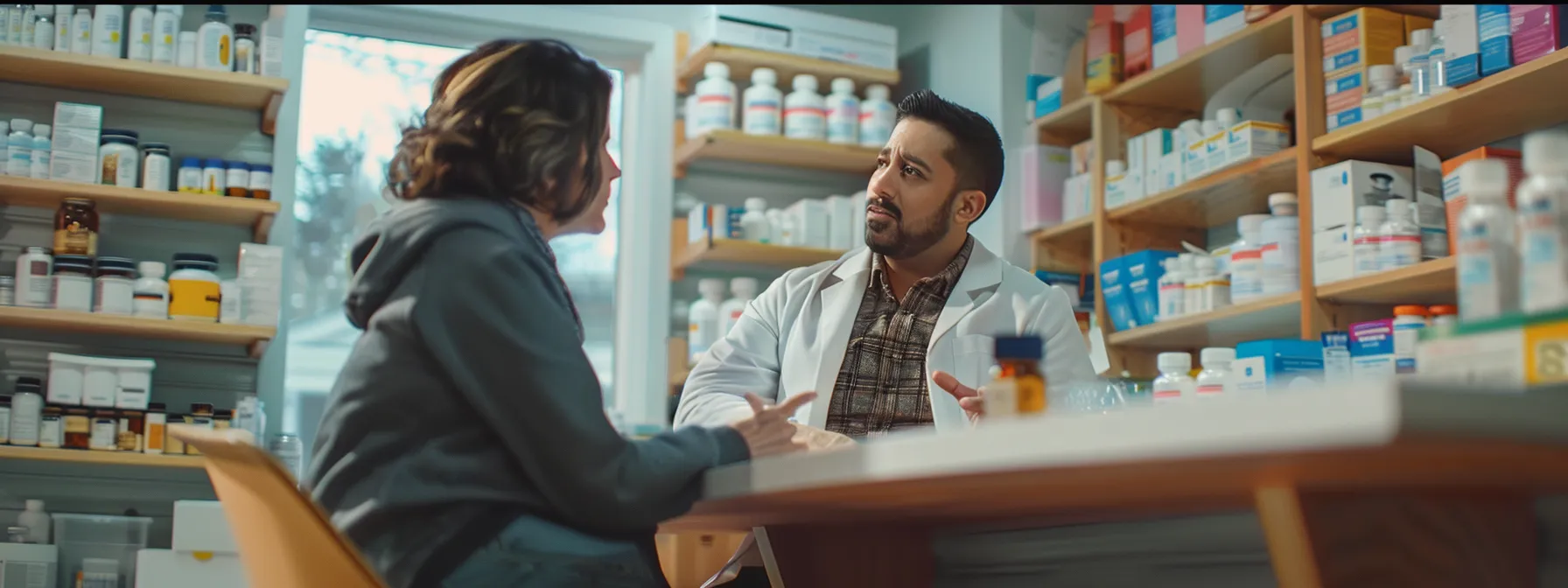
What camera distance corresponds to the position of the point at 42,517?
3.31 m

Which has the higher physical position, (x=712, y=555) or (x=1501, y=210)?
(x=1501, y=210)

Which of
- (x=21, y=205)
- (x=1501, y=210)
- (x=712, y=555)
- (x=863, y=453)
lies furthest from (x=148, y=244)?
(x=1501, y=210)

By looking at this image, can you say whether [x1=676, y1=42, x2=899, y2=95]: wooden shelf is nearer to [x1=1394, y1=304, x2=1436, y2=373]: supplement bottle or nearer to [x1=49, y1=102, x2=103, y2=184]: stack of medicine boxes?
[x1=49, y1=102, x2=103, y2=184]: stack of medicine boxes

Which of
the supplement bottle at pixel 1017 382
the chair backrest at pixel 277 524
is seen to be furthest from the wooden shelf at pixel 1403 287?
the chair backrest at pixel 277 524

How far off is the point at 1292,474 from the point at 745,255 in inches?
130

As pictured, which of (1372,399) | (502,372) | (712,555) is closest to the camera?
(1372,399)

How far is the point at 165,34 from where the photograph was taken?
11.4 feet

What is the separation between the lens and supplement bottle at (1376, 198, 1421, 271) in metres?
2.86

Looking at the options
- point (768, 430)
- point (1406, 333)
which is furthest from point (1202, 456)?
point (1406, 333)

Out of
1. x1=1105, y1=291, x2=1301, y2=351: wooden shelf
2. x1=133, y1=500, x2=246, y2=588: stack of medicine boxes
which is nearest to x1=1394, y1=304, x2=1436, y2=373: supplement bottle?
x1=1105, y1=291, x2=1301, y2=351: wooden shelf

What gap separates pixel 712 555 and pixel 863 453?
1.99 metres

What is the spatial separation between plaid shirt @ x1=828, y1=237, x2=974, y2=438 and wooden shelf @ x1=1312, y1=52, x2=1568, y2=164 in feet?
3.46

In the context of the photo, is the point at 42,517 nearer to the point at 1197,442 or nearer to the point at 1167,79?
the point at 1167,79

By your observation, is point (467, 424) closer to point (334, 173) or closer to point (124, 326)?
point (124, 326)
